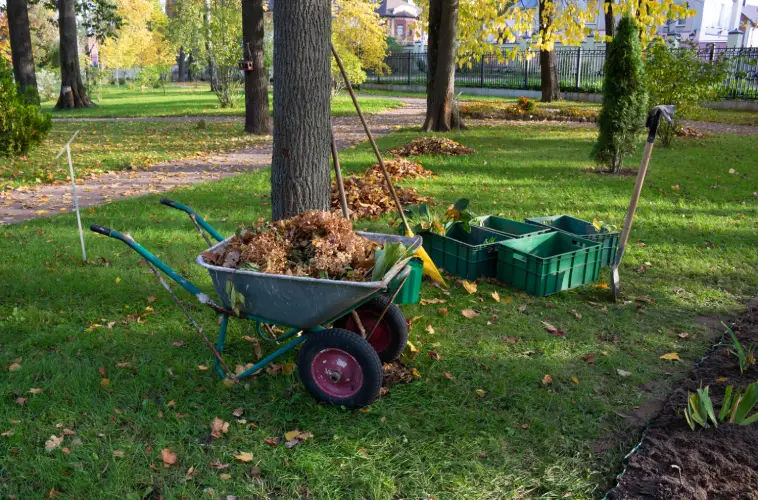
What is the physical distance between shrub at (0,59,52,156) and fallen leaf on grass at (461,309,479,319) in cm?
1047

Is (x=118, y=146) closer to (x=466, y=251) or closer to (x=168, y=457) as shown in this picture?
(x=466, y=251)

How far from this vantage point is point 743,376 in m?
3.65

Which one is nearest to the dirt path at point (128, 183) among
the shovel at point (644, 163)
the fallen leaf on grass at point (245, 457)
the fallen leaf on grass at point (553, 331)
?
the fallen leaf on grass at point (245, 457)

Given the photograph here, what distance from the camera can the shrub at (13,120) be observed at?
11453 millimetres

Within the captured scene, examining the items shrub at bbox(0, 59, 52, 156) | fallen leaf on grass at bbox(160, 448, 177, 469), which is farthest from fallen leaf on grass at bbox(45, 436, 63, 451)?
shrub at bbox(0, 59, 52, 156)

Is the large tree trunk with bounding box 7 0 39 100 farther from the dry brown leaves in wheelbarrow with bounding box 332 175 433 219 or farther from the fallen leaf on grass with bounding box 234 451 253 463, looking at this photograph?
the fallen leaf on grass with bounding box 234 451 253 463

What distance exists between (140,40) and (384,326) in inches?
1892

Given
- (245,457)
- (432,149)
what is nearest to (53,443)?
(245,457)

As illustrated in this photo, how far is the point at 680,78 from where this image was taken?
12.1 m

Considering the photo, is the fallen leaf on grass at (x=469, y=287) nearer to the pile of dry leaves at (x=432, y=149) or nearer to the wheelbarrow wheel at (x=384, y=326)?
the wheelbarrow wheel at (x=384, y=326)

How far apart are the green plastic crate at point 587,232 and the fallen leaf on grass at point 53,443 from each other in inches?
166

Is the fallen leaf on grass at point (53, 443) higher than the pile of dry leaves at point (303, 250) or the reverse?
the reverse

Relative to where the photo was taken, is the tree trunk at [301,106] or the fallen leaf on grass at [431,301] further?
the fallen leaf on grass at [431,301]

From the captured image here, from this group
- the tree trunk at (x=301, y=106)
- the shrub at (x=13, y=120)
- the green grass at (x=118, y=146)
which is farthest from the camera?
the shrub at (x=13, y=120)
